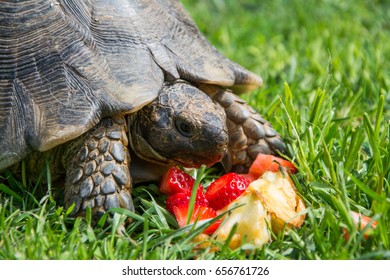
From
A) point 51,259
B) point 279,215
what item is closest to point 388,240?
point 279,215

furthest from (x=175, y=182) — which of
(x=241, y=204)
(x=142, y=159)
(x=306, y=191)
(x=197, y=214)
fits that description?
(x=306, y=191)

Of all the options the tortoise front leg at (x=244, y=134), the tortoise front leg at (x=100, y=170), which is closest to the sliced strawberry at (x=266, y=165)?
the tortoise front leg at (x=244, y=134)

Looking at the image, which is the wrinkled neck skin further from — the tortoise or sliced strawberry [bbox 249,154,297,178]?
sliced strawberry [bbox 249,154,297,178]

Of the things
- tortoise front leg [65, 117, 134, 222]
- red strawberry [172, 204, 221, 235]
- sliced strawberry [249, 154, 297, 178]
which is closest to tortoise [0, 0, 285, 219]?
tortoise front leg [65, 117, 134, 222]

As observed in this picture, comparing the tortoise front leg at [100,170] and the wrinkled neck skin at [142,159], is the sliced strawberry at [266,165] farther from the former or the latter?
the tortoise front leg at [100,170]

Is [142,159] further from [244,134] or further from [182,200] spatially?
[244,134]
